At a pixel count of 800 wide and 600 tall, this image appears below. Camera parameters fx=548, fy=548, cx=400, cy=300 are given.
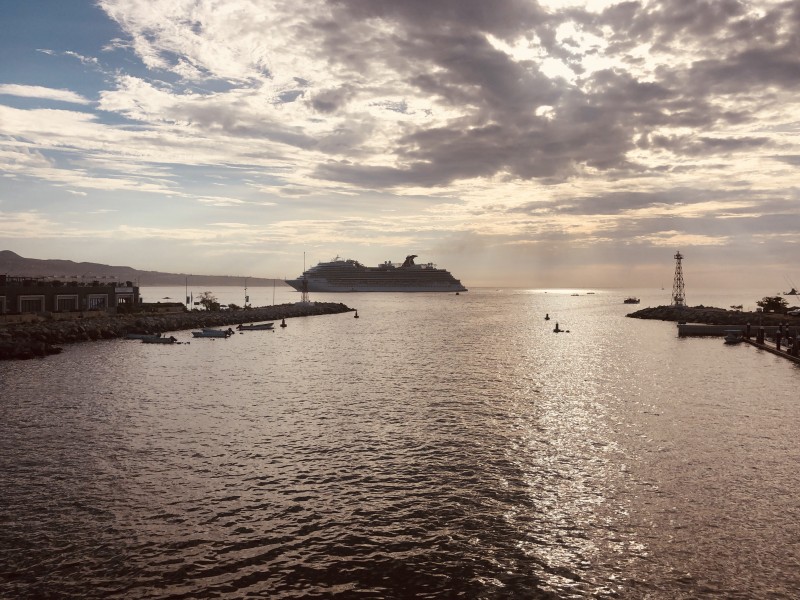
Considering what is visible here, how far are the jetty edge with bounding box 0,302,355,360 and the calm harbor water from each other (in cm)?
1530

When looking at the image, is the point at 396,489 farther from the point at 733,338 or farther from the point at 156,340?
the point at 733,338

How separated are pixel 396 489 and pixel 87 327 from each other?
60528mm

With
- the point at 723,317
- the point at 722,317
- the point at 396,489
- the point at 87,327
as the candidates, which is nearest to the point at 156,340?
the point at 87,327

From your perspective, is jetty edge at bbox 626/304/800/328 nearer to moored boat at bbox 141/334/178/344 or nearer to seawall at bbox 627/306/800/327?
seawall at bbox 627/306/800/327

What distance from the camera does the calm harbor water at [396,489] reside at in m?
12.5

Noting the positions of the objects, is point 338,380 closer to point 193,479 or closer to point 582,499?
point 193,479

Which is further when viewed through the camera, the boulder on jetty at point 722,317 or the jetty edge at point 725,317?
the boulder on jetty at point 722,317

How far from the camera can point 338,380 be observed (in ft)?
130

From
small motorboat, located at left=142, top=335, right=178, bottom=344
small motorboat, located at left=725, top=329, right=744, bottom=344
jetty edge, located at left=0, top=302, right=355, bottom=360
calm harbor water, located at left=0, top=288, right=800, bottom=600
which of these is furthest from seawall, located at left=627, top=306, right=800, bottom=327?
jetty edge, located at left=0, top=302, right=355, bottom=360

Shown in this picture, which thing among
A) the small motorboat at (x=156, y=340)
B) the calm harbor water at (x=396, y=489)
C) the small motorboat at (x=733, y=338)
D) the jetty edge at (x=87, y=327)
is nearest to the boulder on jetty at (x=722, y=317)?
the small motorboat at (x=733, y=338)

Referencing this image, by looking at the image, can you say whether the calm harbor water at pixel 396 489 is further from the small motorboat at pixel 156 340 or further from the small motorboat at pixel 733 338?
the small motorboat at pixel 733 338

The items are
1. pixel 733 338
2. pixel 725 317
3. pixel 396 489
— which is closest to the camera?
pixel 396 489

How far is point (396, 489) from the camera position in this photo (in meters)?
17.8

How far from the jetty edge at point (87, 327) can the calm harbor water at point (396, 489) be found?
1530cm
